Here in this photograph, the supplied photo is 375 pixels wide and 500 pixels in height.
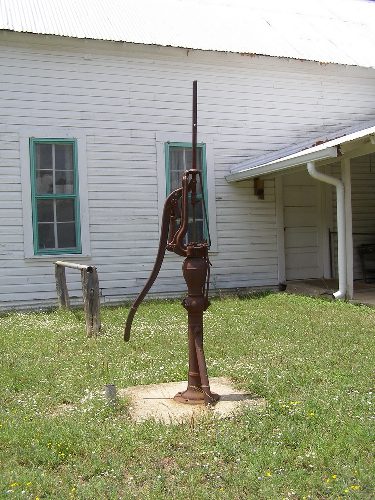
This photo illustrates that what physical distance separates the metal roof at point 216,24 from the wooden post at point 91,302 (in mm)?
5010

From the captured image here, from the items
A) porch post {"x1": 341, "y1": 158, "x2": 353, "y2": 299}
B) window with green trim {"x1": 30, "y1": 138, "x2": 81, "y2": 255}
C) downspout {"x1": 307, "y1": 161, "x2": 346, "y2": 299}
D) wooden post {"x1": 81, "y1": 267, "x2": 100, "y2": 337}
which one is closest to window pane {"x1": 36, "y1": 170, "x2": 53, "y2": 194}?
window with green trim {"x1": 30, "y1": 138, "x2": 81, "y2": 255}

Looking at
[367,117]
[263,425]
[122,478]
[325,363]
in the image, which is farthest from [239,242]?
[122,478]

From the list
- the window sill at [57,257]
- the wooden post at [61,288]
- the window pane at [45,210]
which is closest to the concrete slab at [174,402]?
the wooden post at [61,288]

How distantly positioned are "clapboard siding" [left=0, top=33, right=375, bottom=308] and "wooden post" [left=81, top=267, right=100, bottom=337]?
3.06 metres

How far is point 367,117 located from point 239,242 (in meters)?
4.13

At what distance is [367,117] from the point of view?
1336 cm

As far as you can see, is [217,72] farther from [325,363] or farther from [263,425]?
[263,425]

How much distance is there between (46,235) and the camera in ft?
35.9

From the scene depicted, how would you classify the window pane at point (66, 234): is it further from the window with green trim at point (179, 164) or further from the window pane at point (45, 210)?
the window with green trim at point (179, 164)

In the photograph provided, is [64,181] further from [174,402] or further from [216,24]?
[174,402]

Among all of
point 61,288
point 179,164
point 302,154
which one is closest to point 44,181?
point 61,288

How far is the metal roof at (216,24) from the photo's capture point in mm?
11328

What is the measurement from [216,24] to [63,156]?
478cm

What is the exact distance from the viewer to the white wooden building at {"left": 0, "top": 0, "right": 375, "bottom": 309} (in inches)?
420
